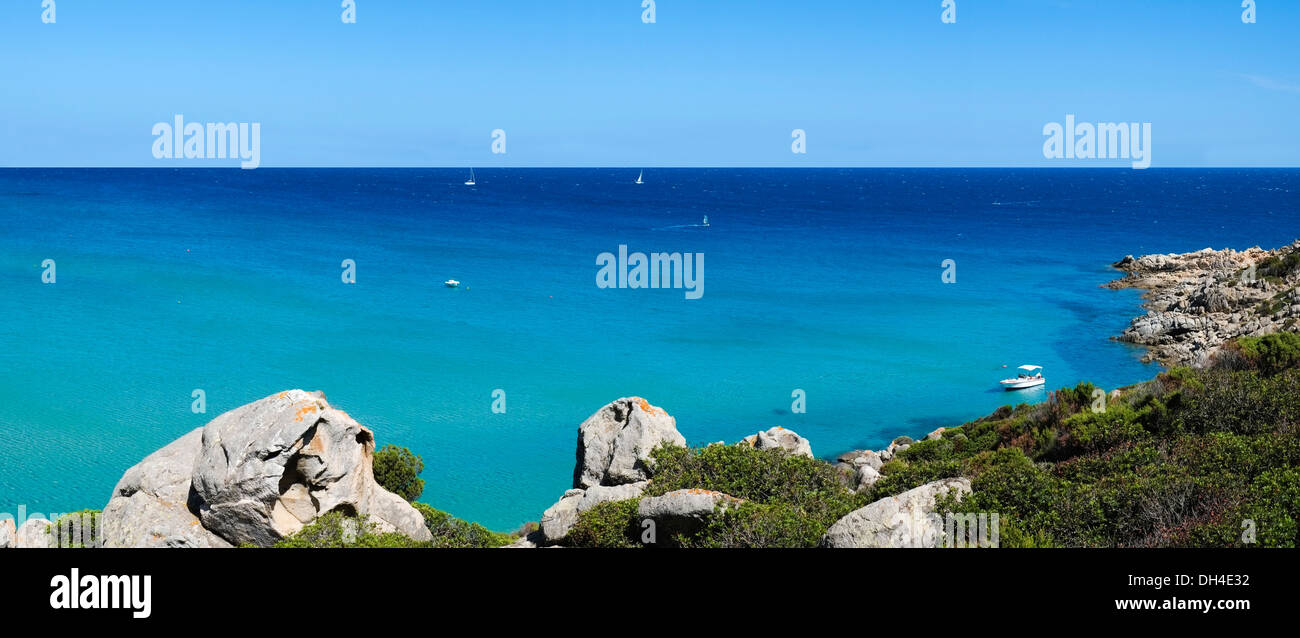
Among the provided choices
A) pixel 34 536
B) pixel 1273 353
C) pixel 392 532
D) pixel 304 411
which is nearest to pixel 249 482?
pixel 304 411

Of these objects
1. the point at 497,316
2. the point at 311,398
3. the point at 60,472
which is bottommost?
the point at 60,472

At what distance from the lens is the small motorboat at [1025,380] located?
1695 inches

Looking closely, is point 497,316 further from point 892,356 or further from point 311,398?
point 311,398

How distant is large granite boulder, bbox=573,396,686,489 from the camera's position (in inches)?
771

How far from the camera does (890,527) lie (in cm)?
1148

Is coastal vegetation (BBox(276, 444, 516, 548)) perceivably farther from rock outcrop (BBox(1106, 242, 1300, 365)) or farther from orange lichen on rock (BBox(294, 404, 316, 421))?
rock outcrop (BBox(1106, 242, 1300, 365))

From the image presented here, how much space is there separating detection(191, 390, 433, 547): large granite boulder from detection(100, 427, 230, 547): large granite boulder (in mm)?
358

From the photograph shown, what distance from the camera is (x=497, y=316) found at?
187 ft

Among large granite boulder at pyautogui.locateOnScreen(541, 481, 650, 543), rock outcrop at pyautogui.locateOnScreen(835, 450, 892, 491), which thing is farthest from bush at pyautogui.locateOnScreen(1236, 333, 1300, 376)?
large granite boulder at pyautogui.locateOnScreen(541, 481, 650, 543)

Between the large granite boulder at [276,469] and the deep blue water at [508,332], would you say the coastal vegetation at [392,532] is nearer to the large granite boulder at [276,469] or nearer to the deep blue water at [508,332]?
the large granite boulder at [276,469]

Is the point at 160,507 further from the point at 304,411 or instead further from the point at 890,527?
the point at 890,527

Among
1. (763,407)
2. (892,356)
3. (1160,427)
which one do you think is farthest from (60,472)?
(892,356)

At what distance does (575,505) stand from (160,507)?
7211 mm
